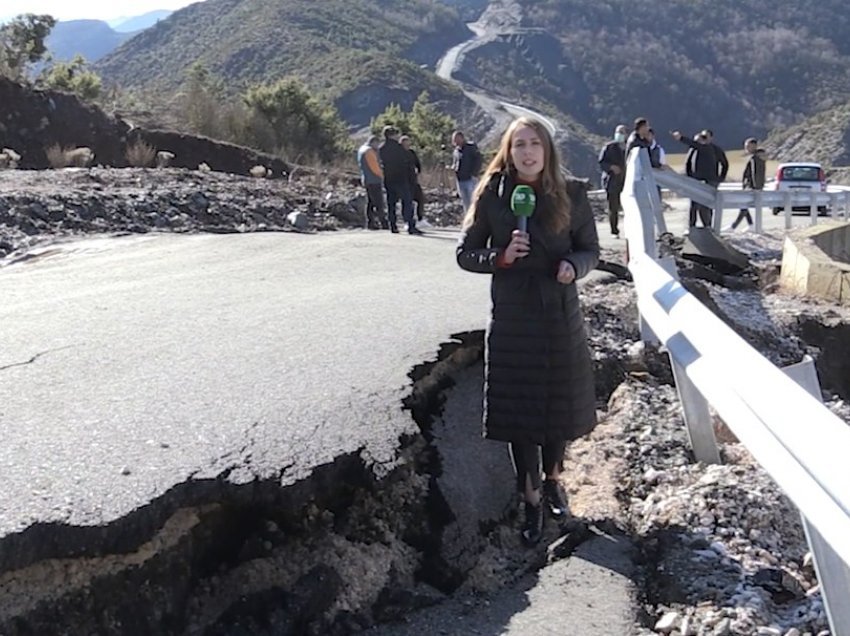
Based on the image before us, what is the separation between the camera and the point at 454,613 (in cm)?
380

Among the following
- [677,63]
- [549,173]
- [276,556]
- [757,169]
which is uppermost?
[677,63]

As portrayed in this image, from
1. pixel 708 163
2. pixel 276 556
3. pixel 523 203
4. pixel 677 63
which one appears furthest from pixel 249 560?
pixel 677 63

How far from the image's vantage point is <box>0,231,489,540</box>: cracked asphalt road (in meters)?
4.09

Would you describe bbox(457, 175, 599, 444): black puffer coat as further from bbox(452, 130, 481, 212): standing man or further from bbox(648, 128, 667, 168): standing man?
bbox(452, 130, 481, 212): standing man

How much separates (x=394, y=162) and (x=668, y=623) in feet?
37.7

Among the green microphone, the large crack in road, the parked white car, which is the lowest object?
the parked white car

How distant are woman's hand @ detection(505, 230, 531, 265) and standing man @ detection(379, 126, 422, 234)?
10.3 m

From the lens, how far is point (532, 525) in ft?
14.5

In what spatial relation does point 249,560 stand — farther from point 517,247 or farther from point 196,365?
point 196,365

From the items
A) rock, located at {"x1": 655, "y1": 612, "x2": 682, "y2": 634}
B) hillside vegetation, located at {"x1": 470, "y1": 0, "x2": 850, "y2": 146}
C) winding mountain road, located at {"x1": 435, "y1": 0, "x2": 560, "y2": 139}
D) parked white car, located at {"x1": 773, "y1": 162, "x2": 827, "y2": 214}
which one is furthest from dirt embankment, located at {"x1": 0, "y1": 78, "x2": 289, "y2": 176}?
hillside vegetation, located at {"x1": 470, "y1": 0, "x2": 850, "y2": 146}

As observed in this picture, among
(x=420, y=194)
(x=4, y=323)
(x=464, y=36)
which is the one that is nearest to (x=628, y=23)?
(x=464, y=36)

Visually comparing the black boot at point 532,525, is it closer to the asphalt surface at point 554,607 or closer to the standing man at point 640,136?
the asphalt surface at point 554,607

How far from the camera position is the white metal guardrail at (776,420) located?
254 cm

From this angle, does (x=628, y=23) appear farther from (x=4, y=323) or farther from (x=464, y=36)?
(x=4, y=323)
